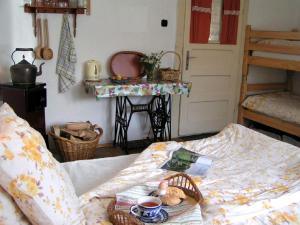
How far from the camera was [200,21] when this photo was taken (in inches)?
165

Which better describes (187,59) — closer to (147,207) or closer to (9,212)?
(147,207)

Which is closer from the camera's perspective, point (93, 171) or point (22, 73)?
point (93, 171)

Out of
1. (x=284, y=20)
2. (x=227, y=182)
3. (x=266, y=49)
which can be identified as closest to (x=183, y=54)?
(x=266, y=49)

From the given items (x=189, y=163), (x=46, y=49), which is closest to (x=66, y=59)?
(x=46, y=49)

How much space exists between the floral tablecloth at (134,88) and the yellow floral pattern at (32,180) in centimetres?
207

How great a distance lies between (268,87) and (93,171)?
369 centimetres

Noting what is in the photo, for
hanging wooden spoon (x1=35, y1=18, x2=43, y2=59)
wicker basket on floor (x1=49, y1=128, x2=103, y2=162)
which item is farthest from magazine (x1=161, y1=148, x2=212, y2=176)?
hanging wooden spoon (x1=35, y1=18, x2=43, y2=59)

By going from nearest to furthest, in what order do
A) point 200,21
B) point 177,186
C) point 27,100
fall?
point 177,186, point 27,100, point 200,21

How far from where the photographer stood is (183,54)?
423 centimetres

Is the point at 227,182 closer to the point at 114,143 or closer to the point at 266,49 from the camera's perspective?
the point at 114,143

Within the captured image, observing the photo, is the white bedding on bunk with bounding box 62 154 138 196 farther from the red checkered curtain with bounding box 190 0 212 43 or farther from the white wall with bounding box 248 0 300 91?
the white wall with bounding box 248 0 300 91

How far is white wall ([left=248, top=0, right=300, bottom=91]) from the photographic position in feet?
15.1

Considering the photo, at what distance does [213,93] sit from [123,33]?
5.09 feet

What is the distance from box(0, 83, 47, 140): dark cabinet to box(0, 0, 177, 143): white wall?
0.46m
